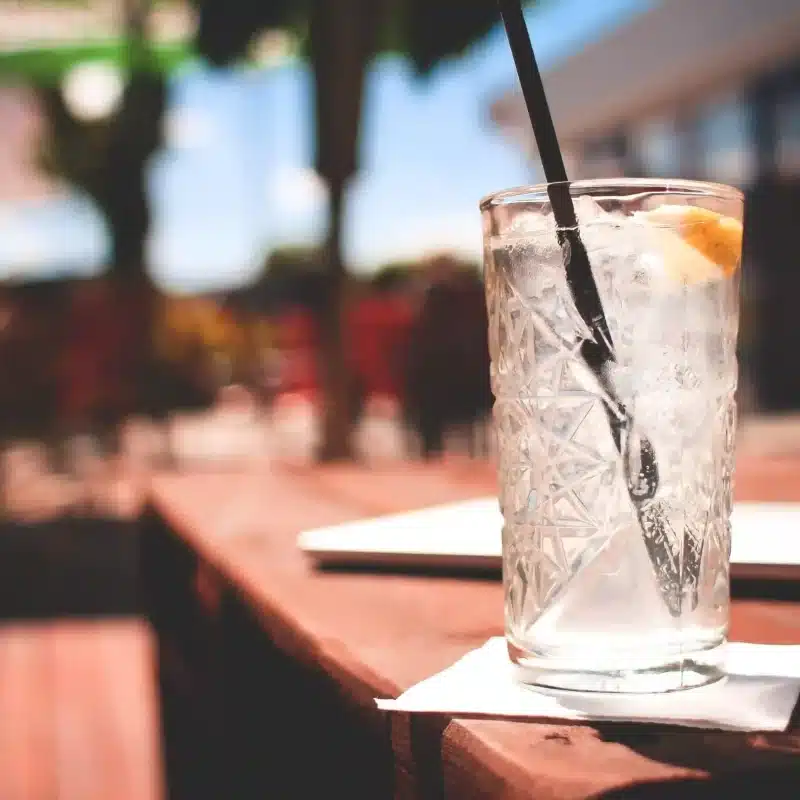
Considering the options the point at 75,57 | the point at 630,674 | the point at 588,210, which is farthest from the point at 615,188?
the point at 75,57

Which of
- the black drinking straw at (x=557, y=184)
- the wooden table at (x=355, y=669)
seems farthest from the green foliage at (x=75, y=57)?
the black drinking straw at (x=557, y=184)

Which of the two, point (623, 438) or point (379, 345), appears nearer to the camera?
point (623, 438)

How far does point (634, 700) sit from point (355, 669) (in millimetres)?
141

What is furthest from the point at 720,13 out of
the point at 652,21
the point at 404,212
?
the point at 404,212

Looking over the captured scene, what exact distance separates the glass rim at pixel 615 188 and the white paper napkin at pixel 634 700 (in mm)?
223

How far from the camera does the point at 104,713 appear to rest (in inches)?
87.6

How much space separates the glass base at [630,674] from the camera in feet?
1.45

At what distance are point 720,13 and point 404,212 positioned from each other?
59207mm

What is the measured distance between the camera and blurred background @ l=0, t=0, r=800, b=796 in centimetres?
425

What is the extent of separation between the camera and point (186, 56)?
22.1 ft

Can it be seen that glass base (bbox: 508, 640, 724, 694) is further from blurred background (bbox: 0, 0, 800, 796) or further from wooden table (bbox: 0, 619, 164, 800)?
wooden table (bbox: 0, 619, 164, 800)

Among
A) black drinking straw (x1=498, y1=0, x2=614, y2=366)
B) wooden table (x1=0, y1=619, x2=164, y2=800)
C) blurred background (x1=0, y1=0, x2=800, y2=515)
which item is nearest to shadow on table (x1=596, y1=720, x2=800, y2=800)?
black drinking straw (x1=498, y1=0, x2=614, y2=366)

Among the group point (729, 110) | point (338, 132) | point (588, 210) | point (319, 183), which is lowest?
point (588, 210)

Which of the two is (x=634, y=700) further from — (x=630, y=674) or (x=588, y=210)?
(x=588, y=210)
